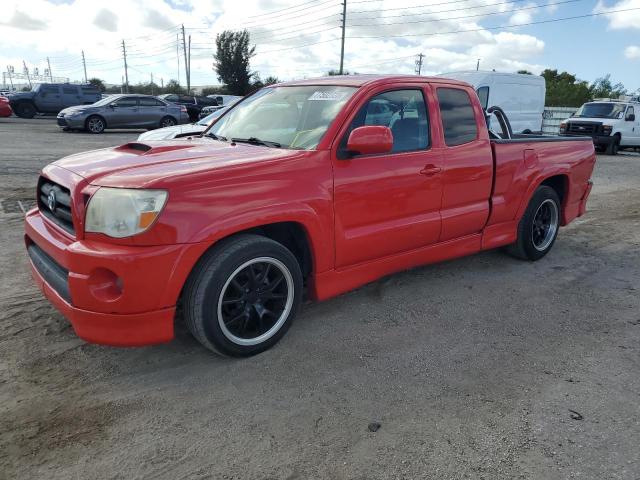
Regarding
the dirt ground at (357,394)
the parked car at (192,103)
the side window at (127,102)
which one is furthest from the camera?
the parked car at (192,103)

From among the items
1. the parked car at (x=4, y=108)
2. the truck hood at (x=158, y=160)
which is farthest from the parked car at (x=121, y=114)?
the truck hood at (x=158, y=160)

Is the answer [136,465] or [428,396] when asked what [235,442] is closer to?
[136,465]

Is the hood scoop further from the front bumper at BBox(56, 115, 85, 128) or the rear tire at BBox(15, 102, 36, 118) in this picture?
the rear tire at BBox(15, 102, 36, 118)

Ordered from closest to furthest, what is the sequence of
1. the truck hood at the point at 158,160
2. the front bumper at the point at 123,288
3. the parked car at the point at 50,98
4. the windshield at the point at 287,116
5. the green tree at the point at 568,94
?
the front bumper at the point at 123,288
the truck hood at the point at 158,160
the windshield at the point at 287,116
the parked car at the point at 50,98
the green tree at the point at 568,94

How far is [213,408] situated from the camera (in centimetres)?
271

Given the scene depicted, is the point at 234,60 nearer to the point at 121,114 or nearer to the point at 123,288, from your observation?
the point at 121,114

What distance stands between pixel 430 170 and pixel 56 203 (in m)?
2.65

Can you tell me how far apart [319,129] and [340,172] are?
0.37 metres

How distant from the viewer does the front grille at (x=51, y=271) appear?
9.36ft

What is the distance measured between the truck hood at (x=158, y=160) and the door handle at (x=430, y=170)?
43.2 inches

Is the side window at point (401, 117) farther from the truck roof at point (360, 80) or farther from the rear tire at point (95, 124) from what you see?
the rear tire at point (95, 124)

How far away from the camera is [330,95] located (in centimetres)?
378

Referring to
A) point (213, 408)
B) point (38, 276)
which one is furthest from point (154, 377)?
point (38, 276)

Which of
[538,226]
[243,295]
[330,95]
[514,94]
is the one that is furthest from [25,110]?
[243,295]
